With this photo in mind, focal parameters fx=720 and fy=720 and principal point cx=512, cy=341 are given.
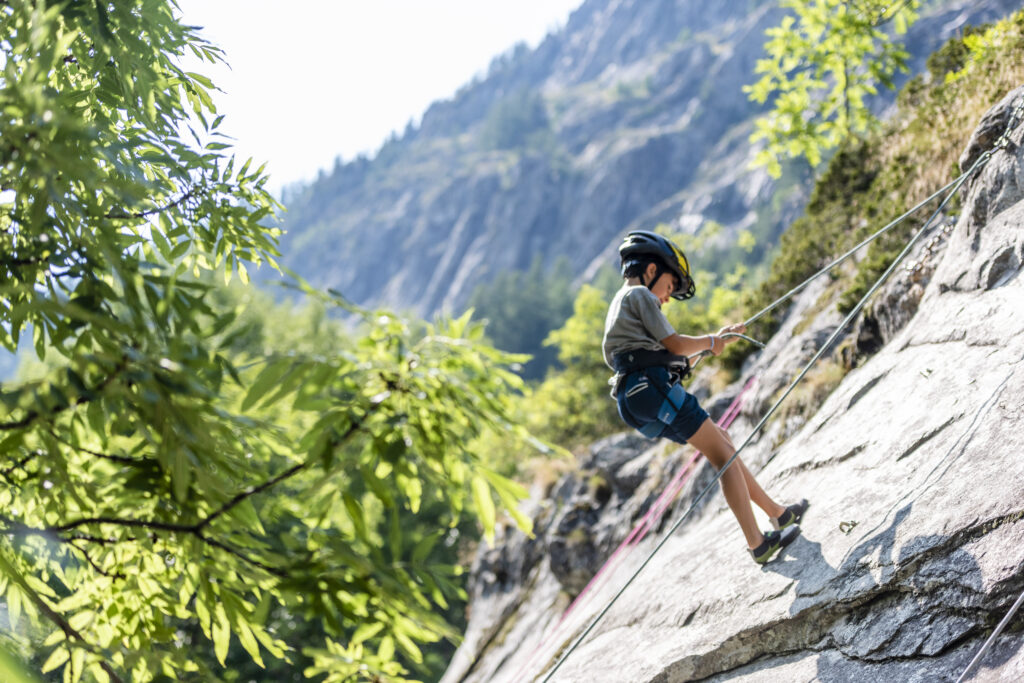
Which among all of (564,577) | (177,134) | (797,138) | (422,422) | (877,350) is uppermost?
(177,134)

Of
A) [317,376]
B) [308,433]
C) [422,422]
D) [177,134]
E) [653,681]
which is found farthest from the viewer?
[653,681]

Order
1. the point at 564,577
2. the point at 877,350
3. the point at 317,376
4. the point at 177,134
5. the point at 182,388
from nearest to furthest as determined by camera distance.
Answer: the point at 182,388
the point at 317,376
the point at 177,134
the point at 877,350
the point at 564,577

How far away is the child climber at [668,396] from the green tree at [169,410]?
7.27 ft

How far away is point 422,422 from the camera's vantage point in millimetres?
2576

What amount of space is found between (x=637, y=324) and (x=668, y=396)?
0.51 meters

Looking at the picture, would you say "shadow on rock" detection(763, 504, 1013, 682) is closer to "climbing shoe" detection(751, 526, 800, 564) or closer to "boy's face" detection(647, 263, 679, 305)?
"climbing shoe" detection(751, 526, 800, 564)

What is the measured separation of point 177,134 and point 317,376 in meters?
1.75

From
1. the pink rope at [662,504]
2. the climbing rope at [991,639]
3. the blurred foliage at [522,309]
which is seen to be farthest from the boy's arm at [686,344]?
the blurred foliage at [522,309]

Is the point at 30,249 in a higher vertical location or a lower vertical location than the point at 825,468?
higher

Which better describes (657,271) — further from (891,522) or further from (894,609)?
(894,609)

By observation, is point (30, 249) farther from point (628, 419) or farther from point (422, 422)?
point (628, 419)

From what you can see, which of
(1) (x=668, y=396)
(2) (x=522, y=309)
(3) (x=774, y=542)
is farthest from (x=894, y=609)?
(2) (x=522, y=309)

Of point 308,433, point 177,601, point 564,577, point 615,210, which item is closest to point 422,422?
point 308,433

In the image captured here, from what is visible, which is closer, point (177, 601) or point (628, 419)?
point (177, 601)
